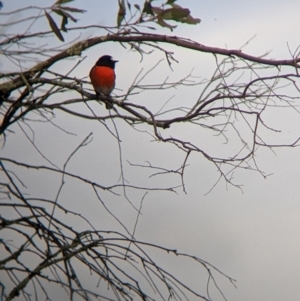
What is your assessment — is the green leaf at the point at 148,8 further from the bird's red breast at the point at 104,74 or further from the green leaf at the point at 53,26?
the bird's red breast at the point at 104,74

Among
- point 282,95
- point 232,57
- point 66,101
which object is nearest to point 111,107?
point 66,101

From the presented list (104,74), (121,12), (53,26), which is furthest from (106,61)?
(53,26)

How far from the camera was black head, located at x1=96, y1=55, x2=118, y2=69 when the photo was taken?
238 cm

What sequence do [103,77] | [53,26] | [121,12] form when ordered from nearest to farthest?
[53,26], [121,12], [103,77]

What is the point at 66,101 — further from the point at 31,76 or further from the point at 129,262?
the point at 129,262

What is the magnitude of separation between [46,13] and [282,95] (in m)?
0.70

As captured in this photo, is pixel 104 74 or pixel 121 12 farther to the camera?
pixel 104 74

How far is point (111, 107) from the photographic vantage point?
1.74m

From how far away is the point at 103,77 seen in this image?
239cm

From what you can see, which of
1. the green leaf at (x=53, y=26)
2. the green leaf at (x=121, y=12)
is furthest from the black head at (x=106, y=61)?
the green leaf at (x=53, y=26)

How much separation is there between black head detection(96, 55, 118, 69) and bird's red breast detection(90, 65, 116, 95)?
1cm

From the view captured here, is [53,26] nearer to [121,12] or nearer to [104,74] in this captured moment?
[121,12]

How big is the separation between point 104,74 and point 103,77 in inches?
1.9

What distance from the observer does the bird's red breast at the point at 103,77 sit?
230cm
